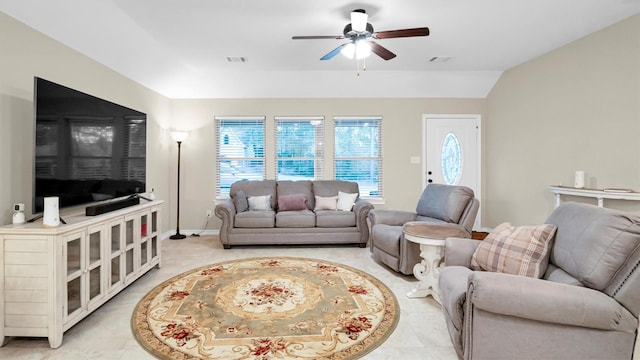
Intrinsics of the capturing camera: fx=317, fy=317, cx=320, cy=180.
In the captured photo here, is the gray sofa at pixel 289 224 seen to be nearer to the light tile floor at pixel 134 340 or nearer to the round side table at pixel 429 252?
the light tile floor at pixel 134 340

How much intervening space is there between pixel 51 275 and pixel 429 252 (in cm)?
287

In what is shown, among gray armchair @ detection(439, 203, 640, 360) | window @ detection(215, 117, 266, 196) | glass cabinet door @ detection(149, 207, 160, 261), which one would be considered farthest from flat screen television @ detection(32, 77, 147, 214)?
gray armchair @ detection(439, 203, 640, 360)

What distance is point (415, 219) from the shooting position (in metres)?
4.10

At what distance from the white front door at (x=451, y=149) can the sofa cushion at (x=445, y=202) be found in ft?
5.55

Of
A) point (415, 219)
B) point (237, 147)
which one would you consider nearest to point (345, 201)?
point (415, 219)

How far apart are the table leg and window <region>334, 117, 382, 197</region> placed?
9.42 ft

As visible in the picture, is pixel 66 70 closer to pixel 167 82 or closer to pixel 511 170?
pixel 167 82

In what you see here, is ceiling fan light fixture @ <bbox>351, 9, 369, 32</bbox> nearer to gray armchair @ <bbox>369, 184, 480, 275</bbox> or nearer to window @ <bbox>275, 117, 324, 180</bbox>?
gray armchair @ <bbox>369, 184, 480, 275</bbox>

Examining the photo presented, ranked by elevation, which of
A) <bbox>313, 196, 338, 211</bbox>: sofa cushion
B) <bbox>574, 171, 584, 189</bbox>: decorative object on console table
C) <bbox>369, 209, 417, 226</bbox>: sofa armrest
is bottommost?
<bbox>369, 209, 417, 226</bbox>: sofa armrest

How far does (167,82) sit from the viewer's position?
4.85 metres

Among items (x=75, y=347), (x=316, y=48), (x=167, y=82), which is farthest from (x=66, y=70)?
(x=316, y=48)

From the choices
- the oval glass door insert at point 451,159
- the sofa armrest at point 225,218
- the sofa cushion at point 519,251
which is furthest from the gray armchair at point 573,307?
the oval glass door insert at point 451,159

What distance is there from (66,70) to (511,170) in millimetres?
6013

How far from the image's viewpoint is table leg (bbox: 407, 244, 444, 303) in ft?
9.41
